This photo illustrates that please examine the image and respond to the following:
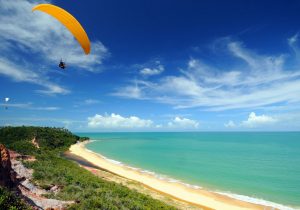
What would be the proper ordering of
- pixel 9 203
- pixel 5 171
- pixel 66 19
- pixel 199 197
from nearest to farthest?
pixel 9 203 < pixel 66 19 < pixel 5 171 < pixel 199 197

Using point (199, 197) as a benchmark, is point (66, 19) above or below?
above

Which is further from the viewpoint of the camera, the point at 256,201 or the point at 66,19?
the point at 256,201

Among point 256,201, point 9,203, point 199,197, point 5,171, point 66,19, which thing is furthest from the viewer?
point 199,197

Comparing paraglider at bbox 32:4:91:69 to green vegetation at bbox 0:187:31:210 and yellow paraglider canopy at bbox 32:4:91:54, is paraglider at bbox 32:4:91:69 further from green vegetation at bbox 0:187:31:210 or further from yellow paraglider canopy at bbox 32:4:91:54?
green vegetation at bbox 0:187:31:210

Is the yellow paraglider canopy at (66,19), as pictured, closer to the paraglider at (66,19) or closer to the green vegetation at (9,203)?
the paraglider at (66,19)

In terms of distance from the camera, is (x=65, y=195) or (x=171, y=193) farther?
(x=171, y=193)

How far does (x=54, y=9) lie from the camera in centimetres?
1102

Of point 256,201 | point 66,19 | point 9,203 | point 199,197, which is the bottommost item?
point 256,201

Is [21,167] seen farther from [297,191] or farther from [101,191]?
[297,191]

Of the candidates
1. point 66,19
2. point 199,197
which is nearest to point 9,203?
point 66,19

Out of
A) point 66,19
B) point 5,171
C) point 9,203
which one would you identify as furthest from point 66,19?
point 5,171

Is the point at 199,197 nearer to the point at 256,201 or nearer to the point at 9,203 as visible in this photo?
the point at 256,201

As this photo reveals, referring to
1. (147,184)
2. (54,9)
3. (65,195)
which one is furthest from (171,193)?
(54,9)

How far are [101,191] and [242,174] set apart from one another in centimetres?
2944
